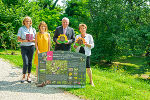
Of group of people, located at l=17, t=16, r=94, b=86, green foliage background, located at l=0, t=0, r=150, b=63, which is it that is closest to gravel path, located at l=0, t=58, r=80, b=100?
group of people, located at l=17, t=16, r=94, b=86

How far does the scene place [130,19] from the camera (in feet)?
54.9

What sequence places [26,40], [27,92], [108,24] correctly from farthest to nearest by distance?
[108,24], [26,40], [27,92]

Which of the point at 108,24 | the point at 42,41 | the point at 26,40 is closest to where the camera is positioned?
the point at 26,40

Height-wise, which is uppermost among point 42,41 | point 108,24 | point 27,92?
point 108,24

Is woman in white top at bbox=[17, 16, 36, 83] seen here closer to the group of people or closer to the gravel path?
the group of people

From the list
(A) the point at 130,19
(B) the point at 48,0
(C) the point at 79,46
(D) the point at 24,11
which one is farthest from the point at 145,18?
(B) the point at 48,0

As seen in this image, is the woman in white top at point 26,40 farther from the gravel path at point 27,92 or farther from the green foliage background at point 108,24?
the green foliage background at point 108,24

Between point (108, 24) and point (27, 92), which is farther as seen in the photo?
point (108, 24)

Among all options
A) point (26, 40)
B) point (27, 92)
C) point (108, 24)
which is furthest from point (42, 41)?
point (108, 24)

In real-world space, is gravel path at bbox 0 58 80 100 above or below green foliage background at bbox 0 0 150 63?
below

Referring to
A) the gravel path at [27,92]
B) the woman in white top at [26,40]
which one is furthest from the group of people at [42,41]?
the gravel path at [27,92]

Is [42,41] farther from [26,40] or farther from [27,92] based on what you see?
[27,92]

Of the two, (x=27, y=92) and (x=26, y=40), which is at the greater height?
(x=26, y=40)

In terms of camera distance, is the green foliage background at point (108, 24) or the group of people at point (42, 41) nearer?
the group of people at point (42, 41)
